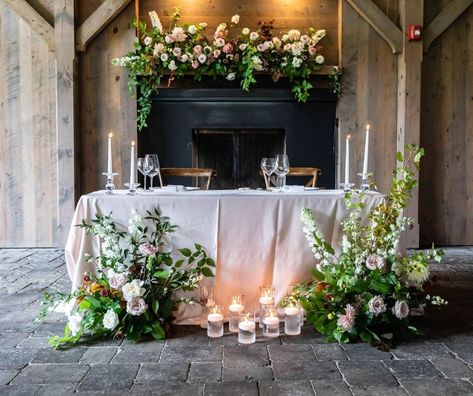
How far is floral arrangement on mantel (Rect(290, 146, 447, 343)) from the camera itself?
2.62 meters

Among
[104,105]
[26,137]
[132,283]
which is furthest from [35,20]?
[132,283]

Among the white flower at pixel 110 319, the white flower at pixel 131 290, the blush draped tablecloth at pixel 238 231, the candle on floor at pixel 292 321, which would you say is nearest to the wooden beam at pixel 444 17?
the blush draped tablecloth at pixel 238 231

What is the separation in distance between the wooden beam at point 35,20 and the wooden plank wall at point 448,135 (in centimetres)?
387

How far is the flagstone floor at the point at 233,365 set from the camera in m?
2.08

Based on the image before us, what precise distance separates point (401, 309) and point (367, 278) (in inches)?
8.6

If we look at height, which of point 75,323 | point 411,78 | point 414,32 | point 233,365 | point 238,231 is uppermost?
point 414,32

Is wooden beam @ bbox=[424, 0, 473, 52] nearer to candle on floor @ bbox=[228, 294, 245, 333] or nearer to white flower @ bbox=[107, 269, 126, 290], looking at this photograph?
candle on floor @ bbox=[228, 294, 245, 333]

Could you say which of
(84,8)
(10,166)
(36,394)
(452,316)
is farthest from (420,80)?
(36,394)

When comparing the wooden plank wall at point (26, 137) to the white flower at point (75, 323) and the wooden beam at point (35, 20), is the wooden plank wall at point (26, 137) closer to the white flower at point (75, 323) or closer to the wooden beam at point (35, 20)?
the wooden beam at point (35, 20)

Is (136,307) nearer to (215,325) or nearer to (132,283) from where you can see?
(132,283)

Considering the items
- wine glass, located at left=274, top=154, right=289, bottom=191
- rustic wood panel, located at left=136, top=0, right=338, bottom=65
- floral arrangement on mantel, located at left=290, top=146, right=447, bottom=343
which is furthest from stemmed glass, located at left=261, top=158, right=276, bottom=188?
rustic wood panel, located at left=136, top=0, right=338, bottom=65

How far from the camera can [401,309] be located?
259 cm

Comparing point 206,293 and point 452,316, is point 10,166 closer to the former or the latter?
point 206,293

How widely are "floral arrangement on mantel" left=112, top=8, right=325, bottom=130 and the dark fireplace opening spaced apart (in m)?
0.60
